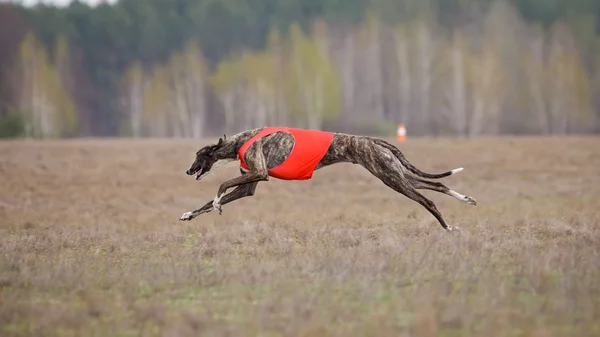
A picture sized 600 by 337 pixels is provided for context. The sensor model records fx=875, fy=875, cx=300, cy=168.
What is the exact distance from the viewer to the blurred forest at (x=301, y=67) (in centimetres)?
5584

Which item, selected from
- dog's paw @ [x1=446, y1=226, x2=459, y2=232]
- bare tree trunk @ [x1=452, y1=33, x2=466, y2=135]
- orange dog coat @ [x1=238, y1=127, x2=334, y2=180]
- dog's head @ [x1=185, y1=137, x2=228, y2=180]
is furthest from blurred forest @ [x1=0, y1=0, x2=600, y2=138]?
dog's paw @ [x1=446, y1=226, x2=459, y2=232]

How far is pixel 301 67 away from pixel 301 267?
4868 centimetres

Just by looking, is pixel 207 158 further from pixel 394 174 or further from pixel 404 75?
pixel 404 75

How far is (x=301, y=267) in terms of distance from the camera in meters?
7.98

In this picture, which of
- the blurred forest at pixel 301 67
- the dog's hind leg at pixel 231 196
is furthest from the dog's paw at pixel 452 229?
the blurred forest at pixel 301 67

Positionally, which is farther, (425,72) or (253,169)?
(425,72)

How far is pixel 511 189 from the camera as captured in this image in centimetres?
1902

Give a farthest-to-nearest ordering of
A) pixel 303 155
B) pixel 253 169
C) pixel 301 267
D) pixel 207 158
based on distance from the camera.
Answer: pixel 207 158 < pixel 253 169 < pixel 303 155 < pixel 301 267

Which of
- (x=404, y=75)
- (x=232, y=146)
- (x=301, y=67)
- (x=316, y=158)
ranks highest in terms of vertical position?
(x=301, y=67)

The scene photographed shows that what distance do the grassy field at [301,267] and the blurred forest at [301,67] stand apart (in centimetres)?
3054

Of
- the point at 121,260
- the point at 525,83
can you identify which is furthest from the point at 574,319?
the point at 525,83

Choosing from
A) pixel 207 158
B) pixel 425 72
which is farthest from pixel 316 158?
pixel 425 72

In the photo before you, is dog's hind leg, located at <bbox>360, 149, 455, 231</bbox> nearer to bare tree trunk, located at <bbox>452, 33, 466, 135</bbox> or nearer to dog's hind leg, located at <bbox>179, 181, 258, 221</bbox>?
dog's hind leg, located at <bbox>179, 181, 258, 221</bbox>

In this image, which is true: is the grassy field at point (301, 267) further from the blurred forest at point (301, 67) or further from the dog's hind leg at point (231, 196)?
the blurred forest at point (301, 67)
